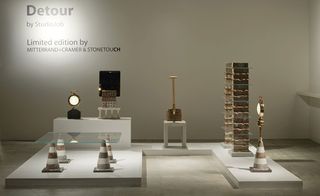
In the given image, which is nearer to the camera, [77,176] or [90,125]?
[77,176]

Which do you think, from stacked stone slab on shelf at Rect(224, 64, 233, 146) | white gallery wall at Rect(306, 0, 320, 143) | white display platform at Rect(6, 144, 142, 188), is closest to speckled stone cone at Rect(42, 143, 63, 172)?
white display platform at Rect(6, 144, 142, 188)

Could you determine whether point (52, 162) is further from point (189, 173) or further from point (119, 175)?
point (189, 173)

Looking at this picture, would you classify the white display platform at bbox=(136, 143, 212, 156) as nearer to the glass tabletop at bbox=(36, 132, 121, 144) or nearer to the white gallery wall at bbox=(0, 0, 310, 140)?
the glass tabletop at bbox=(36, 132, 121, 144)

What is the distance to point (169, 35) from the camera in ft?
38.0

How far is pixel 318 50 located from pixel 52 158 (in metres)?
5.66

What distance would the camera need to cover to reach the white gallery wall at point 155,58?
37.8 ft

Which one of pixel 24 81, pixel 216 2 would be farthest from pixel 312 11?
pixel 24 81

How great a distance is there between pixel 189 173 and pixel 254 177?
1129 millimetres

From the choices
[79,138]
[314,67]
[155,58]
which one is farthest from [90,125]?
[314,67]

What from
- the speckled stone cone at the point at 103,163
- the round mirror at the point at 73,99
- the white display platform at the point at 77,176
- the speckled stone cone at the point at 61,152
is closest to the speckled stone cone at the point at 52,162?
the white display platform at the point at 77,176

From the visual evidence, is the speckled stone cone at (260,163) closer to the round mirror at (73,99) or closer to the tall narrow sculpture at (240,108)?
the tall narrow sculpture at (240,108)

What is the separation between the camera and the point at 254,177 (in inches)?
283

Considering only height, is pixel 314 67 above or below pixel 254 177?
above

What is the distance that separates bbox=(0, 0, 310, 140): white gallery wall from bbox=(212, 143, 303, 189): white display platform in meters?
3.46
